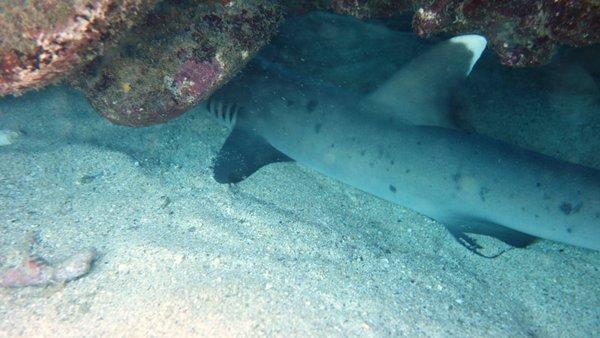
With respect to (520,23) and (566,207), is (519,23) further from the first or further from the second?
(566,207)

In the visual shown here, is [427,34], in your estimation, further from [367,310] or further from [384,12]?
[367,310]

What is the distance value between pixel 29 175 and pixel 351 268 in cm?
249

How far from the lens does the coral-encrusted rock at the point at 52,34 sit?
1.74 meters

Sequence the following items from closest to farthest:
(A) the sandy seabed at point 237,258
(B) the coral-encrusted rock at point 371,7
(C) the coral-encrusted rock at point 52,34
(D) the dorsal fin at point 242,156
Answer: (C) the coral-encrusted rock at point 52,34 → (A) the sandy seabed at point 237,258 → (B) the coral-encrusted rock at point 371,7 → (D) the dorsal fin at point 242,156

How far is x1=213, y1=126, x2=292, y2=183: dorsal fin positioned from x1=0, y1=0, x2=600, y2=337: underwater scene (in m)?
0.02

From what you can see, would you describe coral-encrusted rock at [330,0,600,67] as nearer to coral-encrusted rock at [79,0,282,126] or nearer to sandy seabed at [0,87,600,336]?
coral-encrusted rock at [79,0,282,126]

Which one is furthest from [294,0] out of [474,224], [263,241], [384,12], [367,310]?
[367,310]

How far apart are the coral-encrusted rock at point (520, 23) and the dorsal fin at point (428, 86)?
210 mm

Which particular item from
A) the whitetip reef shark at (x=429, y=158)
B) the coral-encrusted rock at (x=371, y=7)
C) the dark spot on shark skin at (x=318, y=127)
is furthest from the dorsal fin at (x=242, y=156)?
the coral-encrusted rock at (x=371, y=7)

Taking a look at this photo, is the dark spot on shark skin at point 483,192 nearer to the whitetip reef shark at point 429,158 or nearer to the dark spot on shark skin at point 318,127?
the whitetip reef shark at point 429,158

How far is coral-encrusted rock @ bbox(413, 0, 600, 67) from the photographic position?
7.19 ft

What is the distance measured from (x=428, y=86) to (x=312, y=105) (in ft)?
3.19

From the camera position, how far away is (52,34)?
5.91 feet

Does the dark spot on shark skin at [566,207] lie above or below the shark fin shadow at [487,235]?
above
